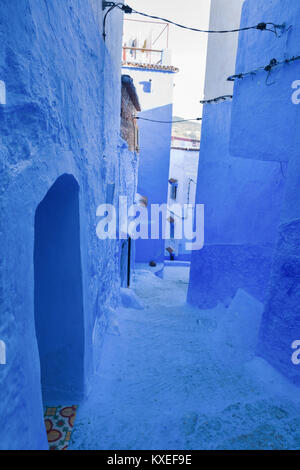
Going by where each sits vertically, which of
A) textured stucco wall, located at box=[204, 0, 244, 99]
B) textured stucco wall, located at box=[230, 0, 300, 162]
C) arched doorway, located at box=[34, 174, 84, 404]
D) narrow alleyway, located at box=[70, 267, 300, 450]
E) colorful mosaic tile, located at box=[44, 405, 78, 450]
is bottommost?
narrow alleyway, located at box=[70, 267, 300, 450]

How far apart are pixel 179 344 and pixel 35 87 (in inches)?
181

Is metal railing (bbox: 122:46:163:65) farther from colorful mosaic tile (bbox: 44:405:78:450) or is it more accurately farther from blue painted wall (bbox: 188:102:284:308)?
colorful mosaic tile (bbox: 44:405:78:450)

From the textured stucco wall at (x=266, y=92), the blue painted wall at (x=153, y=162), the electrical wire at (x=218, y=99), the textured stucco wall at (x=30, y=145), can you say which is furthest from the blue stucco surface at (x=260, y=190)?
the blue painted wall at (x=153, y=162)

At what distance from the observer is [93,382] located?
3.71 metres

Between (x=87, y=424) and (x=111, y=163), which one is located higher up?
(x=111, y=163)

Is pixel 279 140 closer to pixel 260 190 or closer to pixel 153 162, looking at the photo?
pixel 260 190

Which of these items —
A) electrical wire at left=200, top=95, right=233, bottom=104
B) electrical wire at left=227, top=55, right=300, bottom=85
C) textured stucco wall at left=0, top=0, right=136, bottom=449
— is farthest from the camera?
electrical wire at left=200, top=95, right=233, bottom=104

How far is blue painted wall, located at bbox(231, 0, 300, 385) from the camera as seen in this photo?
3871 millimetres

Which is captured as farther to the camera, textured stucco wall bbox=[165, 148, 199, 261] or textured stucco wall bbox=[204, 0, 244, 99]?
textured stucco wall bbox=[165, 148, 199, 261]

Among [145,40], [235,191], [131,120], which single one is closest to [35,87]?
[235,191]

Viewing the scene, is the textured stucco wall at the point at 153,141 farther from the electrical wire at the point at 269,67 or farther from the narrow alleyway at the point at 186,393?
the electrical wire at the point at 269,67

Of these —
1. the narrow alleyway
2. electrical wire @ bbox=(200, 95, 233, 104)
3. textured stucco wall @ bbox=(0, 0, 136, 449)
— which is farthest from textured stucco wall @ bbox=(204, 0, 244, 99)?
the narrow alleyway

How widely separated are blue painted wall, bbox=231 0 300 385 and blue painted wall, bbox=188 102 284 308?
1233 millimetres

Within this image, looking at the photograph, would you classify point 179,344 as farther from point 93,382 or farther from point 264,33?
point 264,33
